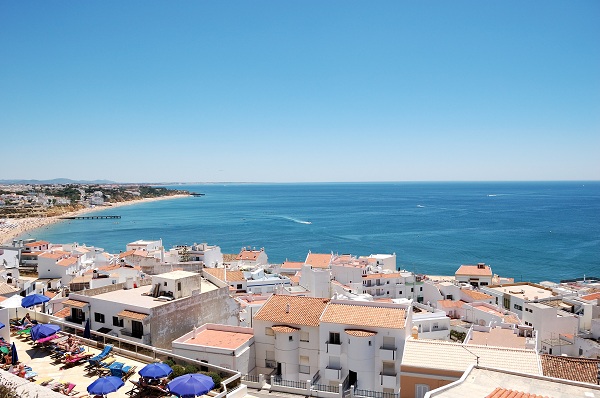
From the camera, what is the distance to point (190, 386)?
51.3 feet

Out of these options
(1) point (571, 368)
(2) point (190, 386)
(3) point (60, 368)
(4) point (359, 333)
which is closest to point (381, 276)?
(4) point (359, 333)

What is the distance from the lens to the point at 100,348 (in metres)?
21.3

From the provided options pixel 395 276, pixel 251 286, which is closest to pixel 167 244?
pixel 251 286

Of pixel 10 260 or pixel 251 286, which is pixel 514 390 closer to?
pixel 251 286

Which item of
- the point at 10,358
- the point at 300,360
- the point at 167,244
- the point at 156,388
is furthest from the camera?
the point at 167,244

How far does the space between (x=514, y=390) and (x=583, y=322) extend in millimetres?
35226

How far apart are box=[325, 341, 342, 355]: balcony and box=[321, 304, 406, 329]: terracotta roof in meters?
1.25

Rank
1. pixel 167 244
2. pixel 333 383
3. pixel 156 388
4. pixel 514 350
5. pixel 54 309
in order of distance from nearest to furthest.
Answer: pixel 156 388 < pixel 514 350 < pixel 333 383 < pixel 54 309 < pixel 167 244

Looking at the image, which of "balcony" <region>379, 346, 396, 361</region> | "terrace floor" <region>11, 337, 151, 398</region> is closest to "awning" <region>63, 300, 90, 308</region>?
"terrace floor" <region>11, 337, 151, 398</region>

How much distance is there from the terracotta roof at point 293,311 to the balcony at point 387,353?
12.9 feet

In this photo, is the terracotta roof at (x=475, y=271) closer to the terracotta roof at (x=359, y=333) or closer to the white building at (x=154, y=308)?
the white building at (x=154, y=308)

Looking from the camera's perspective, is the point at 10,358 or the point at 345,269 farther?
the point at 345,269

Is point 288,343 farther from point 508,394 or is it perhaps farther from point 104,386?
point 508,394

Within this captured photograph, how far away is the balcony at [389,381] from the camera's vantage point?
75.8 feet
